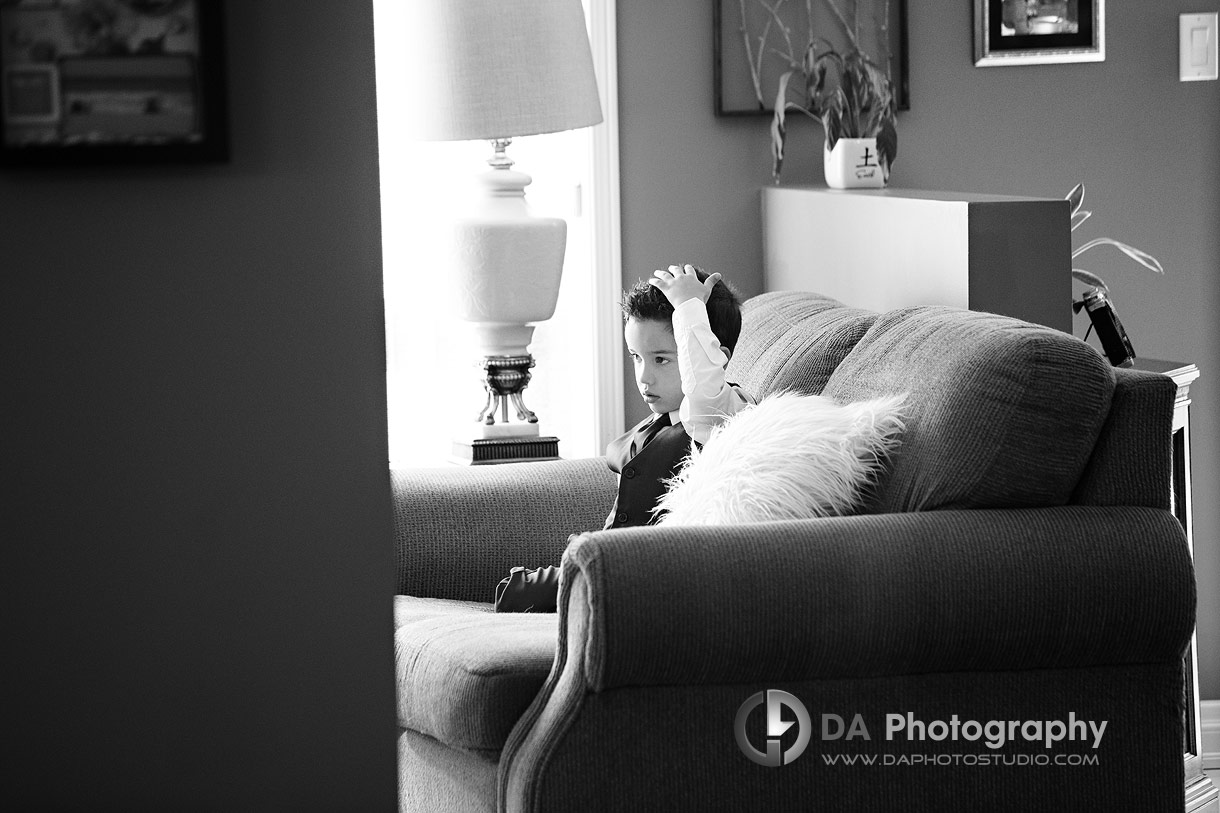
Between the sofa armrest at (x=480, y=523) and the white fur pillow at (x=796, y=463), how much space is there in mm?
605

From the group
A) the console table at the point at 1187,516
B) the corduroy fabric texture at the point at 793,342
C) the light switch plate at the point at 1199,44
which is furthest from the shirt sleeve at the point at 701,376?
the light switch plate at the point at 1199,44

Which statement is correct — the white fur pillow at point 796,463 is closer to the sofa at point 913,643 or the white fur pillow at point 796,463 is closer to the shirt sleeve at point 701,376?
the sofa at point 913,643

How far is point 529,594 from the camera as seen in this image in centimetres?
215

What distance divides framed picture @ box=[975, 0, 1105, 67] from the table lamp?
1017 millimetres

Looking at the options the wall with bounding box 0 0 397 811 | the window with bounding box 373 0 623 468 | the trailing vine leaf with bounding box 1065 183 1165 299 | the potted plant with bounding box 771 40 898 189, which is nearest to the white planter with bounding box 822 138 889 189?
the potted plant with bounding box 771 40 898 189

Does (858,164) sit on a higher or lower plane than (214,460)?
higher

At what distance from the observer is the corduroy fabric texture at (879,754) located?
5.18 feet

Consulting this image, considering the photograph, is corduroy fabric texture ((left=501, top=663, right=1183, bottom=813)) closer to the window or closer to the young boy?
the young boy

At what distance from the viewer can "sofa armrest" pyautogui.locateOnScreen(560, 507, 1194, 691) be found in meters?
1.55

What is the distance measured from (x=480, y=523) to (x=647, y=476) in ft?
1.24

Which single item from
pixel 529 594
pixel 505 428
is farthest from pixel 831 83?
pixel 529 594

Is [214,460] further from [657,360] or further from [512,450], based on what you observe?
[512,450]

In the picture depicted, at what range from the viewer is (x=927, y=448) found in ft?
5.71

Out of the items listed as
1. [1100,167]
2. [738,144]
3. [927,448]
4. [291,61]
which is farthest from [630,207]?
[291,61]
